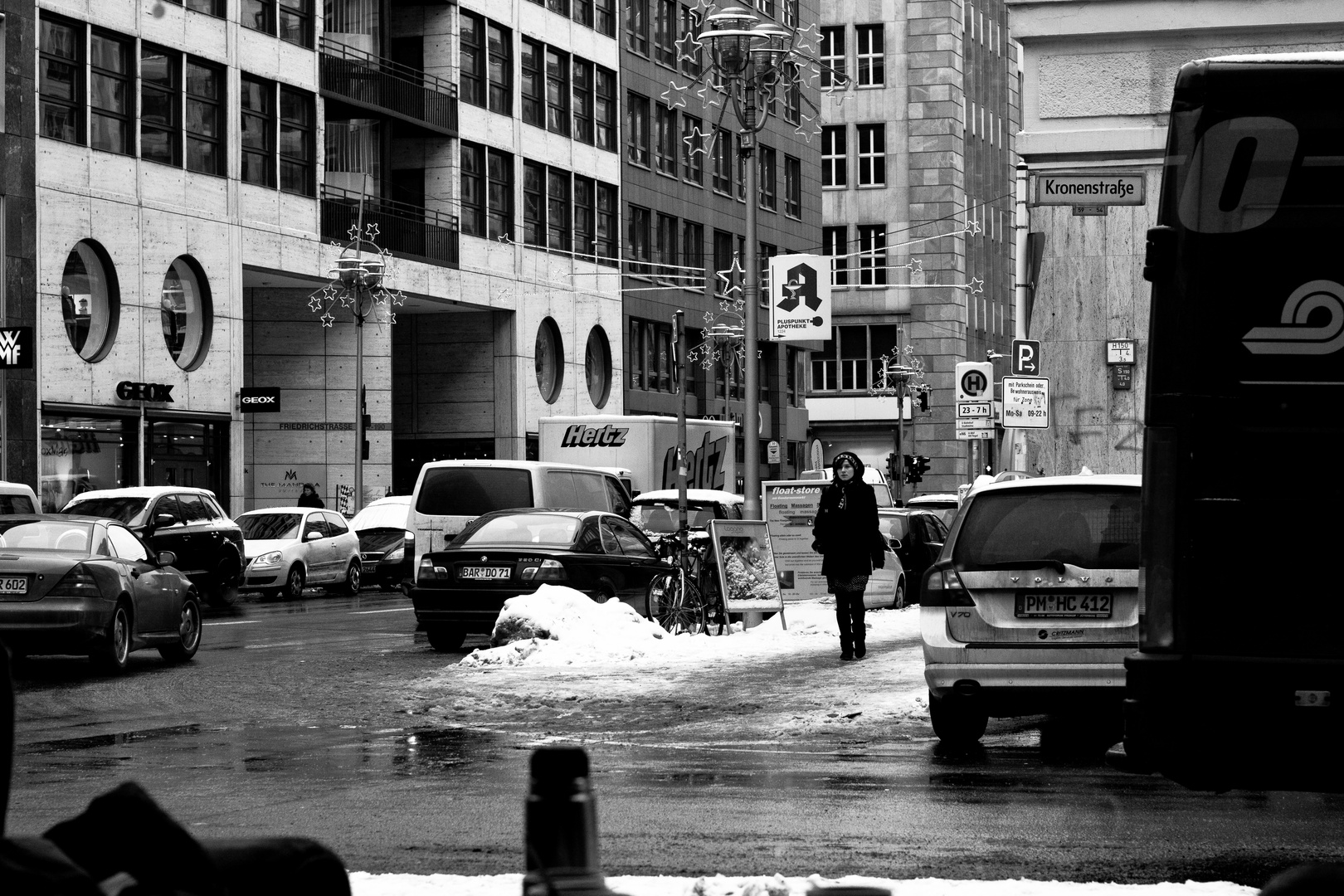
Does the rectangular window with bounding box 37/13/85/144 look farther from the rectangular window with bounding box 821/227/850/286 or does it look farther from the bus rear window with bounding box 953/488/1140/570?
the rectangular window with bounding box 821/227/850/286

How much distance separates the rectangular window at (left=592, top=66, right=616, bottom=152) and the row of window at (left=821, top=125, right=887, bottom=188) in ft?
116

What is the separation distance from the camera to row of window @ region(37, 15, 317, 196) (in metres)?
39.6

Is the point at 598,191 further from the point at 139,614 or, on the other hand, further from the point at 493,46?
the point at 139,614

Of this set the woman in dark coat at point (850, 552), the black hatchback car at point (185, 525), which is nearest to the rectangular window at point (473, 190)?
the black hatchback car at point (185, 525)

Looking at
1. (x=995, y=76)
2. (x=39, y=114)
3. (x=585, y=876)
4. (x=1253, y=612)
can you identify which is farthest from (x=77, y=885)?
(x=995, y=76)

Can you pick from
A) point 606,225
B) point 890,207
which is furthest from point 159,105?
point 890,207

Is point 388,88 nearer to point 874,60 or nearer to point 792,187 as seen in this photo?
point 792,187

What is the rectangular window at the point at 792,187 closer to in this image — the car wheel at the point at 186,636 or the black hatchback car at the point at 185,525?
the black hatchback car at the point at 185,525

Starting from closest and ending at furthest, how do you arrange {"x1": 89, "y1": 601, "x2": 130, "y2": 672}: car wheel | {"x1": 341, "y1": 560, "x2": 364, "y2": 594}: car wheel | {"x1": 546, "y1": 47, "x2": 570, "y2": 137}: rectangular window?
{"x1": 89, "y1": 601, "x2": 130, "y2": 672}: car wheel
{"x1": 341, "y1": 560, "x2": 364, "y2": 594}: car wheel
{"x1": 546, "y1": 47, "x2": 570, "y2": 137}: rectangular window

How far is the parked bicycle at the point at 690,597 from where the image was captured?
21.8m

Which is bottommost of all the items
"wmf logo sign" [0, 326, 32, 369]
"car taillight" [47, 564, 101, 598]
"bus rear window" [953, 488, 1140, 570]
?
"car taillight" [47, 564, 101, 598]

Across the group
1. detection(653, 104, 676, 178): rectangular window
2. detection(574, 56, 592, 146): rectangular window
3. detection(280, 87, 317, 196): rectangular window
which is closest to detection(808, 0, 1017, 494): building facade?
detection(653, 104, 676, 178): rectangular window

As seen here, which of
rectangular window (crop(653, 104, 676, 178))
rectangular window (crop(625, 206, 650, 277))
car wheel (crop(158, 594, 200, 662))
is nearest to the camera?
car wheel (crop(158, 594, 200, 662))

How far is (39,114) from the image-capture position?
38.6 meters
